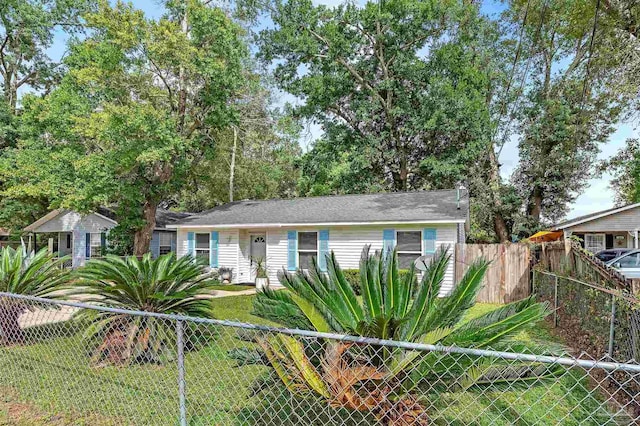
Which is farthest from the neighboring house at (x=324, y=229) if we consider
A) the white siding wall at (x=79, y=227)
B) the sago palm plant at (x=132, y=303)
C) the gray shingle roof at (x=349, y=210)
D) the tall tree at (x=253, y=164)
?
the sago palm plant at (x=132, y=303)

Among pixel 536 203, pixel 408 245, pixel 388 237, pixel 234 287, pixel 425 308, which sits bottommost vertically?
pixel 234 287

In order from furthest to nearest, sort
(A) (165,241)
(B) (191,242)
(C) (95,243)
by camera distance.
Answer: (A) (165,241) < (C) (95,243) < (B) (191,242)

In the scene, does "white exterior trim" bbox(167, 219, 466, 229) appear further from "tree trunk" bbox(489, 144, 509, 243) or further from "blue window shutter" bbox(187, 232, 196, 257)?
"tree trunk" bbox(489, 144, 509, 243)

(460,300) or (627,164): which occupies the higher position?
(627,164)

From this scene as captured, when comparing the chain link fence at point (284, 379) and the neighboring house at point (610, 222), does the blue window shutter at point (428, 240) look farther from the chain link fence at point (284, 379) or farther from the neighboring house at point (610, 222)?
the neighboring house at point (610, 222)

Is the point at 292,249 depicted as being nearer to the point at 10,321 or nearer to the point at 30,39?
the point at 10,321

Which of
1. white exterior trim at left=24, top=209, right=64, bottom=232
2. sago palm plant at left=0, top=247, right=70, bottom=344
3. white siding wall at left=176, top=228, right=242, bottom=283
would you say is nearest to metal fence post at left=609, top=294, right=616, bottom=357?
sago palm plant at left=0, top=247, right=70, bottom=344

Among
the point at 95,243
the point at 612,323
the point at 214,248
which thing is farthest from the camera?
the point at 95,243

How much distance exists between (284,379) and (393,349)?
0.74m

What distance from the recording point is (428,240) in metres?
13.4

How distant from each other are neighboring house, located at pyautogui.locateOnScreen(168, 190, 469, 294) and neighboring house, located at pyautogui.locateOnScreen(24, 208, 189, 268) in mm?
6248

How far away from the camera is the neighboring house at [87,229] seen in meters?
22.1

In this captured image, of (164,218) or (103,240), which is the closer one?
(103,240)

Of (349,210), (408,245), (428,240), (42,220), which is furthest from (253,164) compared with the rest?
(428,240)
